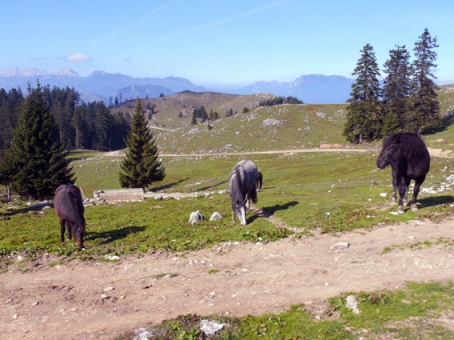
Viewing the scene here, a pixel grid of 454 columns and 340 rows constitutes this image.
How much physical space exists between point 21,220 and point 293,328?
24319 mm

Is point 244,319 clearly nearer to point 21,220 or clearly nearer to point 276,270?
point 276,270

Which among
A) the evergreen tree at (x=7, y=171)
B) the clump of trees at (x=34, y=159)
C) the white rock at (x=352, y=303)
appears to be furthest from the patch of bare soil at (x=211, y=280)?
the evergreen tree at (x=7, y=171)

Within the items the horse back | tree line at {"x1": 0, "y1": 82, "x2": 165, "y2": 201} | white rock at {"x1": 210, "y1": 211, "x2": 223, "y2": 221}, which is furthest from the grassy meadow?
tree line at {"x1": 0, "y1": 82, "x2": 165, "y2": 201}

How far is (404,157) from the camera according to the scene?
17453mm

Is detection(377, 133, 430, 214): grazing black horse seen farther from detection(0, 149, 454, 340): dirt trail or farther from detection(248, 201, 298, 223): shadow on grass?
detection(248, 201, 298, 223): shadow on grass

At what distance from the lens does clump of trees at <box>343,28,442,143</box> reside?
240ft

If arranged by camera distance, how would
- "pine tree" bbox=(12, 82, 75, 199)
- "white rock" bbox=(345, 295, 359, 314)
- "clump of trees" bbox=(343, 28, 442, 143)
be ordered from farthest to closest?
1. "clump of trees" bbox=(343, 28, 442, 143)
2. "pine tree" bbox=(12, 82, 75, 199)
3. "white rock" bbox=(345, 295, 359, 314)

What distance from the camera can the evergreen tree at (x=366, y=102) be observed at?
8181 centimetres

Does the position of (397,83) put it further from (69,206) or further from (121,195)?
(69,206)

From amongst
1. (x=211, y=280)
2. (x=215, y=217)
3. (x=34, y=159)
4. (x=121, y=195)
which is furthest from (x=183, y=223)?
(x=34, y=159)

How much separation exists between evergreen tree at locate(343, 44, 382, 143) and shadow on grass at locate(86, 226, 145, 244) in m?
72.8

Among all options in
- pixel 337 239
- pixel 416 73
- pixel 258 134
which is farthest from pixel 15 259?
pixel 258 134

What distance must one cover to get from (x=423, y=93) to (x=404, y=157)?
216 ft

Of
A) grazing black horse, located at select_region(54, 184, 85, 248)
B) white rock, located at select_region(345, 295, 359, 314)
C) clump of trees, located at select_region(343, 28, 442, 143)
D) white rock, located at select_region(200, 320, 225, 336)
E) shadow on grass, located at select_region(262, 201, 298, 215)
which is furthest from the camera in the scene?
clump of trees, located at select_region(343, 28, 442, 143)
